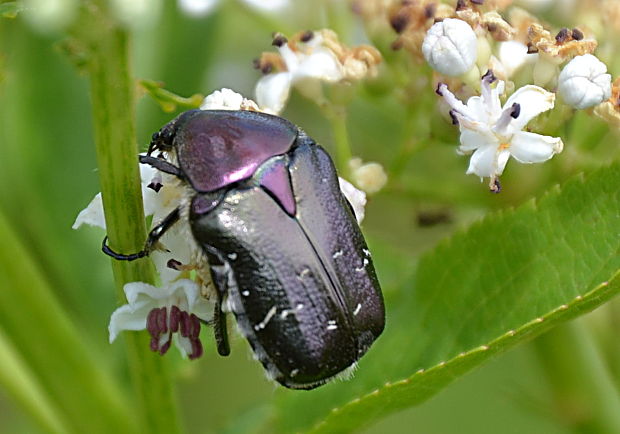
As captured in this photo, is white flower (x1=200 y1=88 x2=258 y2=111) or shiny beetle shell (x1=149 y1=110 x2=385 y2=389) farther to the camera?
white flower (x1=200 y1=88 x2=258 y2=111)

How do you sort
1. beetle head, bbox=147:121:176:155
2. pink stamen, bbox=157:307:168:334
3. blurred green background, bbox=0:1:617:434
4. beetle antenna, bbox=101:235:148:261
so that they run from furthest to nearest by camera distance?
blurred green background, bbox=0:1:617:434, beetle head, bbox=147:121:176:155, pink stamen, bbox=157:307:168:334, beetle antenna, bbox=101:235:148:261

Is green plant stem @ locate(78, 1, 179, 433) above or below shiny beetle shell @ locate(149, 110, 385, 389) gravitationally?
above

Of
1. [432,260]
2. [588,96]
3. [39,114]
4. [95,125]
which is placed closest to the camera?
[95,125]

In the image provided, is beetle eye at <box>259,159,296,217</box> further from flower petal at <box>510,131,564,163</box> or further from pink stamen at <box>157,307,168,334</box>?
flower petal at <box>510,131,564,163</box>

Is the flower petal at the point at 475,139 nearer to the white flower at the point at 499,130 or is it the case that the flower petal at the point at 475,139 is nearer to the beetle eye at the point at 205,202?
the white flower at the point at 499,130

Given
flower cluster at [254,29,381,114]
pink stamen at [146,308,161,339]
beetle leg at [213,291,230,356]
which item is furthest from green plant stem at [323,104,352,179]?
pink stamen at [146,308,161,339]

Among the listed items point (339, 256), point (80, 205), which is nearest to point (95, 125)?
point (339, 256)

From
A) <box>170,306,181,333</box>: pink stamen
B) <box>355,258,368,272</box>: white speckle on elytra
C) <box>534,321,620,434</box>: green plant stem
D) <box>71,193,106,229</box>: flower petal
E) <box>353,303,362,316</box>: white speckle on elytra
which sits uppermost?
<box>71,193,106,229</box>: flower petal

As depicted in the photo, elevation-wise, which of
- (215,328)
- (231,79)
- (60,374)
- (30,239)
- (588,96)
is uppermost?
(588,96)

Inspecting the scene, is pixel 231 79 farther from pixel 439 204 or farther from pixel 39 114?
pixel 439 204
